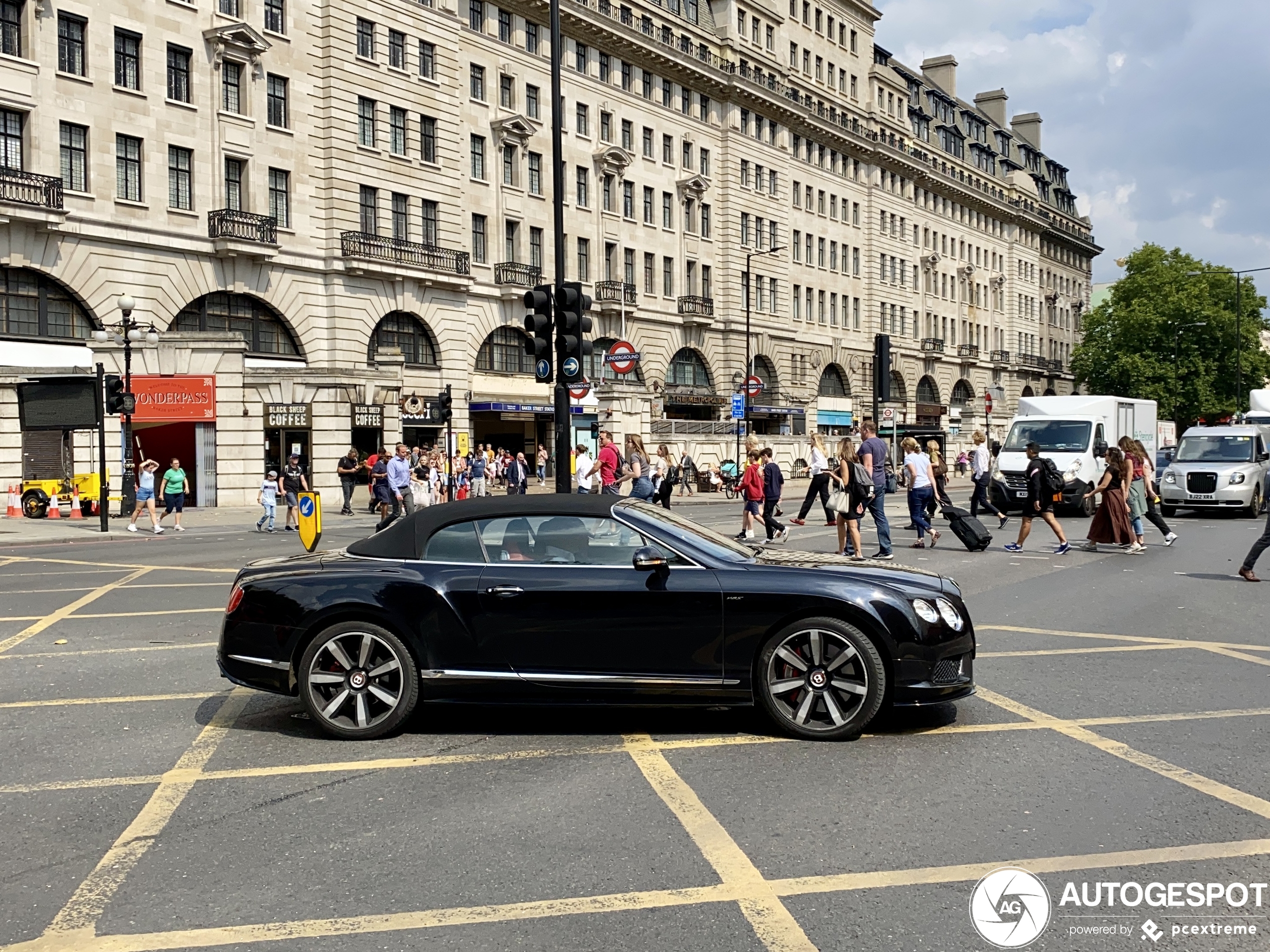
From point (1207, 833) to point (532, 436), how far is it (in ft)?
151

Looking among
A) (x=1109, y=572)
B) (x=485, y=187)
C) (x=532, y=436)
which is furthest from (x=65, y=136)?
(x=1109, y=572)

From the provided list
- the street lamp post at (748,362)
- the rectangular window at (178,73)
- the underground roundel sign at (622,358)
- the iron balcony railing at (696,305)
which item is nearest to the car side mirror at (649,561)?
the underground roundel sign at (622,358)

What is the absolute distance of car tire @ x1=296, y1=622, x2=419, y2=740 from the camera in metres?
6.41

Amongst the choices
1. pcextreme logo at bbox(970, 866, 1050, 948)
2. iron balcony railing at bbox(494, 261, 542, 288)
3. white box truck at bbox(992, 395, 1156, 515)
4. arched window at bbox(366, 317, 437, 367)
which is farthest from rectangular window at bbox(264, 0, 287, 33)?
pcextreme logo at bbox(970, 866, 1050, 948)

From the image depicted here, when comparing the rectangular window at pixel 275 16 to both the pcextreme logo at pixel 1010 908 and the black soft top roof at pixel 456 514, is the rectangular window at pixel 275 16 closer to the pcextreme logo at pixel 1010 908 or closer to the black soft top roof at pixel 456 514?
the black soft top roof at pixel 456 514

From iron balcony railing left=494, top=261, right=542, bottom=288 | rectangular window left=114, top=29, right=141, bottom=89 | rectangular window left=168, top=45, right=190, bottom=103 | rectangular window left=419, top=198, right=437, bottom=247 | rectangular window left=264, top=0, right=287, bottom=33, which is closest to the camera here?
rectangular window left=114, top=29, right=141, bottom=89

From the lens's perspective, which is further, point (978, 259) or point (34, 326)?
point (978, 259)

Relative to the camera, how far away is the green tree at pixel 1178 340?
8312 centimetres

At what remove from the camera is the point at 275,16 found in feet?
125

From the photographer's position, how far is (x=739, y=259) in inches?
2370

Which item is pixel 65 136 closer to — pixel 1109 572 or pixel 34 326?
pixel 34 326

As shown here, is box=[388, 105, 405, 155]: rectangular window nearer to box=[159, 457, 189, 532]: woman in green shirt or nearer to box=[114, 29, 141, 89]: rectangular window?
box=[114, 29, 141, 89]: rectangular window

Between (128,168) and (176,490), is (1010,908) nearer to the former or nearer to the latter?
(176,490)

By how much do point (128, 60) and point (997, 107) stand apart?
8135cm
